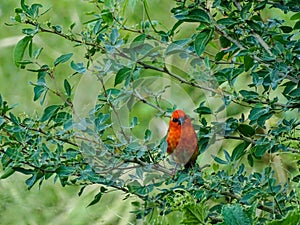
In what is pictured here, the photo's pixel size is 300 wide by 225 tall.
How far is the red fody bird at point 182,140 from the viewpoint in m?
0.62

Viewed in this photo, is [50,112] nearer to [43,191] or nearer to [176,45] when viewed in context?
[176,45]

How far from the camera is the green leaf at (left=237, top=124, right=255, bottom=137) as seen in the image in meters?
0.66

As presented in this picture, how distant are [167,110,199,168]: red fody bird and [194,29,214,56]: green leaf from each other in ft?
0.26

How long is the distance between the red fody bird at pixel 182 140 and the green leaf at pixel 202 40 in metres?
0.08

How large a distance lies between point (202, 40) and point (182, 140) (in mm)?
99

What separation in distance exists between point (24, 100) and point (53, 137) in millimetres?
1077

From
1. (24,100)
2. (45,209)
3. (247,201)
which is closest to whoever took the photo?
(247,201)

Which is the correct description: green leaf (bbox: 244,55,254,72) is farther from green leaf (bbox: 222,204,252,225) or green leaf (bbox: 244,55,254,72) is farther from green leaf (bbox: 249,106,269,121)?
green leaf (bbox: 222,204,252,225)

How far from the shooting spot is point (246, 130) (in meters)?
0.67

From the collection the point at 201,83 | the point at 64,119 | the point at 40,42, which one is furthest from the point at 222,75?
the point at 40,42

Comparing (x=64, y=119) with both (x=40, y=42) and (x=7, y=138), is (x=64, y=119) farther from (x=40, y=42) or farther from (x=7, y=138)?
(x=40, y=42)

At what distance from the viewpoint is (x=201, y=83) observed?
68 centimetres

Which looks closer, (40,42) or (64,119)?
(64,119)

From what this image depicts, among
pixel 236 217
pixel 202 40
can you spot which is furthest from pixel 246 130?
pixel 236 217
